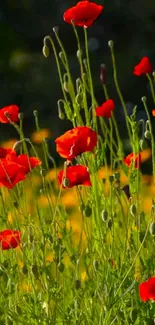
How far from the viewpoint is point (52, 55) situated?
250 inches

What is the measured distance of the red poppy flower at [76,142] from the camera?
7.04 feet

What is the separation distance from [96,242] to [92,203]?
0.33 ft

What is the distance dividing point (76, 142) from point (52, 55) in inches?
168

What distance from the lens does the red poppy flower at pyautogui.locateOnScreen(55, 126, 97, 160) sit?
7.04 feet

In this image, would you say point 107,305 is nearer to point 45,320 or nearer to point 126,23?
point 45,320

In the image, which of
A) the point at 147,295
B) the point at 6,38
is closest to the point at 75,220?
the point at 147,295

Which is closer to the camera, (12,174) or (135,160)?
(12,174)

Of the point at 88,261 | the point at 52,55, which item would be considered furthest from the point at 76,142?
the point at 52,55

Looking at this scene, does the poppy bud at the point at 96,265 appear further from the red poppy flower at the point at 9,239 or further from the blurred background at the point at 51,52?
the blurred background at the point at 51,52

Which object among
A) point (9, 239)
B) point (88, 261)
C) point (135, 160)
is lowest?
point (88, 261)

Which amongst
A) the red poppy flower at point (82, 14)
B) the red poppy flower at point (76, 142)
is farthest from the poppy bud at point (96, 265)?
the red poppy flower at point (82, 14)

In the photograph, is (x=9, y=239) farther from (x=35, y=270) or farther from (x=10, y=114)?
(x=10, y=114)

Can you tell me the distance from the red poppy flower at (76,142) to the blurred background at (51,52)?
11.4 ft

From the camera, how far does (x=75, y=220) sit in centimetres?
369
